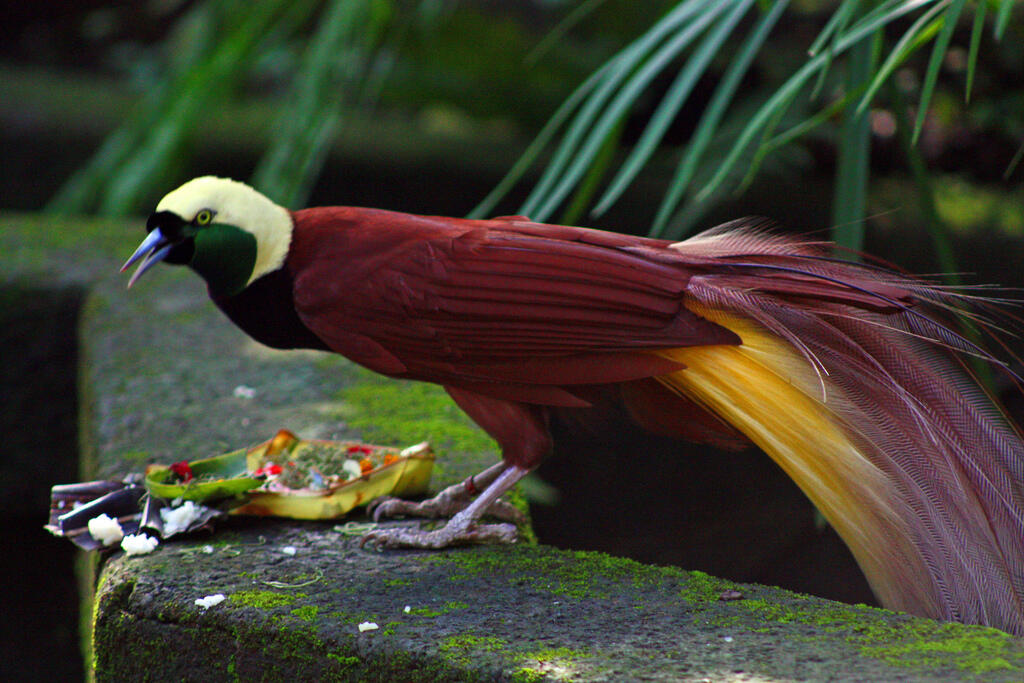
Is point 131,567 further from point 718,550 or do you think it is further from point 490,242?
point 718,550

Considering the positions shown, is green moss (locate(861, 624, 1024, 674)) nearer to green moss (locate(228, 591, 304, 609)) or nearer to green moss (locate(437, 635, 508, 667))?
green moss (locate(437, 635, 508, 667))

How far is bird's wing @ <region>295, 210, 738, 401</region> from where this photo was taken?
4.17ft

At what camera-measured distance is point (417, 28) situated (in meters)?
3.80

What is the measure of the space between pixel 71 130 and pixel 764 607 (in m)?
4.76

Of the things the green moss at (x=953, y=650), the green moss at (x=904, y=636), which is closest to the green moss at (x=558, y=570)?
the green moss at (x=904, y=636)

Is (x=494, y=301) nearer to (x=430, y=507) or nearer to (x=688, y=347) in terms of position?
(x=688, y=347)

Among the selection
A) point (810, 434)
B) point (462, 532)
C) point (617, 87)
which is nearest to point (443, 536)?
point (462, 532)

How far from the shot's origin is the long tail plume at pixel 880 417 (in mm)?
1183

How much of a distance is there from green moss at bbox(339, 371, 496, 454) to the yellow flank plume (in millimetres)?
543

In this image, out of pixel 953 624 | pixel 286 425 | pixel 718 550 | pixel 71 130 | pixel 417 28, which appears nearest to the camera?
pixel 953 624

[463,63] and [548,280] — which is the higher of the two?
[463,63]

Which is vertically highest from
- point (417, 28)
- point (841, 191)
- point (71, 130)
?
point (417, 28)

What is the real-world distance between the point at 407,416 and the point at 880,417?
84 centimetres

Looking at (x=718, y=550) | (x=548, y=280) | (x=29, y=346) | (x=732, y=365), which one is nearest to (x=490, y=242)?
(x=548, y=280)
